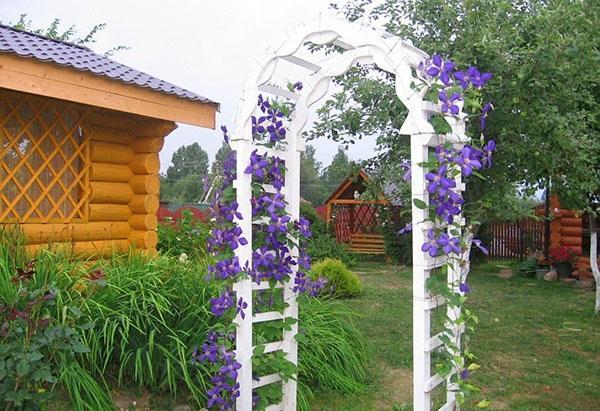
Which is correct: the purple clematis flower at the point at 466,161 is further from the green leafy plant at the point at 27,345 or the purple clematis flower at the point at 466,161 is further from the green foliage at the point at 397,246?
the green foliage at the point at 397,246

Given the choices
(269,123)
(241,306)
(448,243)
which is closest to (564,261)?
(269,123)

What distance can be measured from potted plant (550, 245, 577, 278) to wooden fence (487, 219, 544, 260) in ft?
9.53

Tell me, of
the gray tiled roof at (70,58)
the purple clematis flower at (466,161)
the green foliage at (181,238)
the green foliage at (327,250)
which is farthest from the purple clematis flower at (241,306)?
the green foliage at (327,250)

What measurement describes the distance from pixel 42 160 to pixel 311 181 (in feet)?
168

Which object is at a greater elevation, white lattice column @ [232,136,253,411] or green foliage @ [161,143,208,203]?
green foliage @ [161,143,208,203]

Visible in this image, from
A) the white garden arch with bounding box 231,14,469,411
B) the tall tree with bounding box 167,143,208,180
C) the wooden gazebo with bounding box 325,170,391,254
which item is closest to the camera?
the white garden arch with bounding box 231,14,469,411

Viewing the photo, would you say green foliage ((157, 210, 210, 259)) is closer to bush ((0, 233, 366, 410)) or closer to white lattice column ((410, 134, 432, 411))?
bush ((0, 233, 366, 410))

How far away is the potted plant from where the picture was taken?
12062 millimetres

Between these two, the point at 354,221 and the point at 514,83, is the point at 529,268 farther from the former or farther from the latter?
the point at 514,83

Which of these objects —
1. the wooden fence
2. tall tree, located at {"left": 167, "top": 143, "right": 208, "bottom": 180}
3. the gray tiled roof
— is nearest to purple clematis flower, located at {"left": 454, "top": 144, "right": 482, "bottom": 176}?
the gray tiled roof

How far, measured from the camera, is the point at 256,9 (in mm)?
6992

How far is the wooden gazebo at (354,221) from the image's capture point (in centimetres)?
1661

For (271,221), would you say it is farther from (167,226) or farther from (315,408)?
(167,226)

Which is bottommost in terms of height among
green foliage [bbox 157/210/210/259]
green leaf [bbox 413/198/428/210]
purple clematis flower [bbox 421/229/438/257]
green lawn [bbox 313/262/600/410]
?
green lawn [bbox 313/262/600/410]
